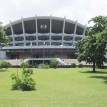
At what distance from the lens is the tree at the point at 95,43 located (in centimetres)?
3771

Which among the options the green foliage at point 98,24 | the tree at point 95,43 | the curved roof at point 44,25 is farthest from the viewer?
the curved roof at point 44,25

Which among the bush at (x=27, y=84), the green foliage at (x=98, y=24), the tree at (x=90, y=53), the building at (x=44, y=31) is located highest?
the building at (x=44, y=31)

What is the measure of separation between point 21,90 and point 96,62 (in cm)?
3607

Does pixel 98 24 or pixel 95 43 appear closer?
pixel 95 43

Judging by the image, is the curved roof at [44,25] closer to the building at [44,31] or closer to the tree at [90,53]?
the building at [44,31]

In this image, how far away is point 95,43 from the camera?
42281 mm

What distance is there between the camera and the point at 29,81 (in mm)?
24797

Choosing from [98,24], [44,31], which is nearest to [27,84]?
[98,24]

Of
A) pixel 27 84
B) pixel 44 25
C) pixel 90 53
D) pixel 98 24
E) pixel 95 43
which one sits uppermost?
pixel 44 25

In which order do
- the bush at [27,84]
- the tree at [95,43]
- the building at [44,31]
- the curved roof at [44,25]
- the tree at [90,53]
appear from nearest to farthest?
the bush at [27,84] < the tree at [95,43] < the tree at [90,53] < the building at [44,31] < the curved roof at [44,25]

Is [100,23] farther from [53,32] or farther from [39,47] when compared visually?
[53,32]

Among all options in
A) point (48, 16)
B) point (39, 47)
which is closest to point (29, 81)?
point (39, 47)

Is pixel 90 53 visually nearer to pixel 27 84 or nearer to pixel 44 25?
pixel 27 84

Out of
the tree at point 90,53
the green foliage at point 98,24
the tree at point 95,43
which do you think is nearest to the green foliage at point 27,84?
the tree at point 95,43
